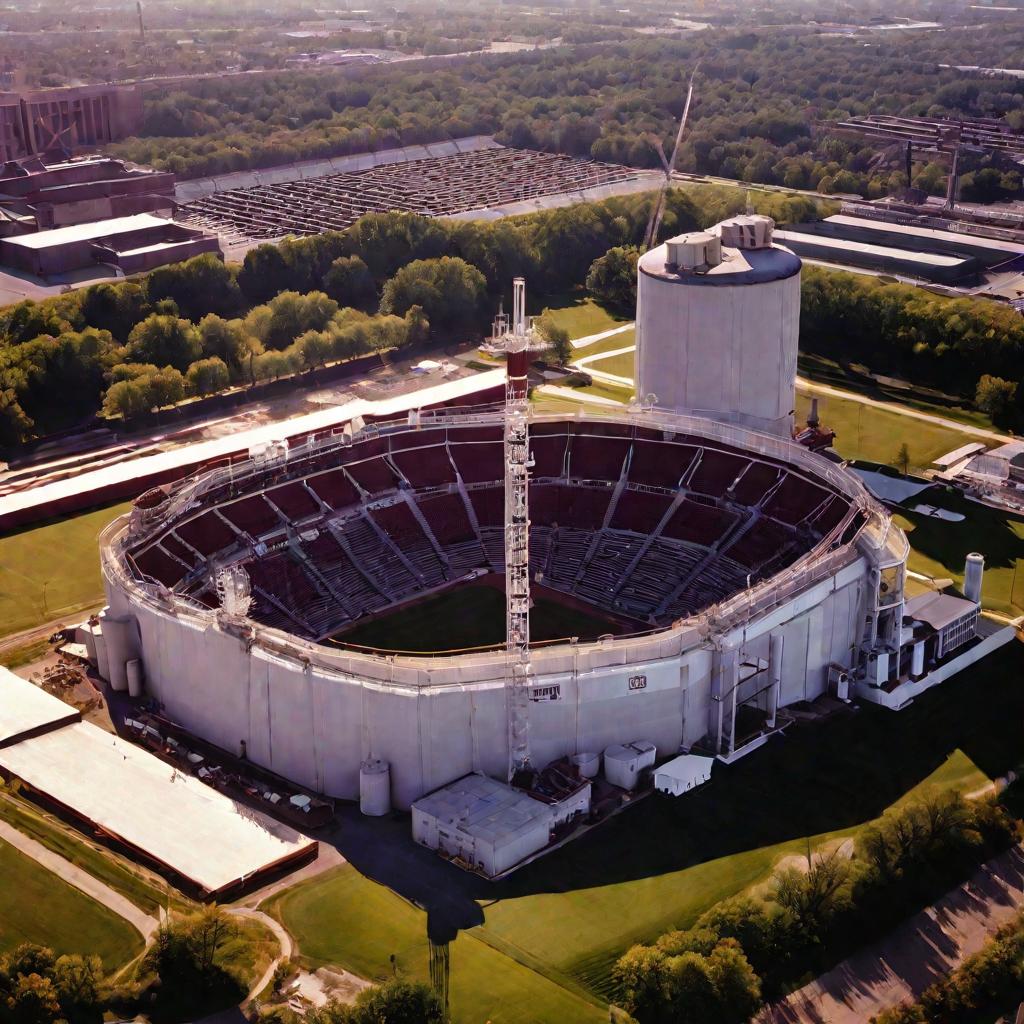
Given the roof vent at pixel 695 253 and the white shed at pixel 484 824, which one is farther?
the roof vent at pixel 695 253

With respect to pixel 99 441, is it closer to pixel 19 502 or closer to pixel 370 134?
A: pixel 19 502


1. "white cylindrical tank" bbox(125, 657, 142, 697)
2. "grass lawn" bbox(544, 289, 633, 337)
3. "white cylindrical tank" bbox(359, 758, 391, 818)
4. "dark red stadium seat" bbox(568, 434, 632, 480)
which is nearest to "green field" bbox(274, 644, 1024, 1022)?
"white cylindrical tank" bbox(359, 758, 391, 818)

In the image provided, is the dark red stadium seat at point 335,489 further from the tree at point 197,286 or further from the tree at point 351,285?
the tree at point 351,285

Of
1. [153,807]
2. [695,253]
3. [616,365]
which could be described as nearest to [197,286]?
[616,365]

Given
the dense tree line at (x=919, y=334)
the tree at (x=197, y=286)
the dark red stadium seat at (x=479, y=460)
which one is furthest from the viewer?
the tree at (x=197, y=286)

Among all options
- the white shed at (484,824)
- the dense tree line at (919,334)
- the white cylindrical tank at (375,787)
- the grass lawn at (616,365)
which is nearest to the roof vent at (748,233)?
the grass lawn at (616,365)

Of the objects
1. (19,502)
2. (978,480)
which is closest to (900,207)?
(978,480)
